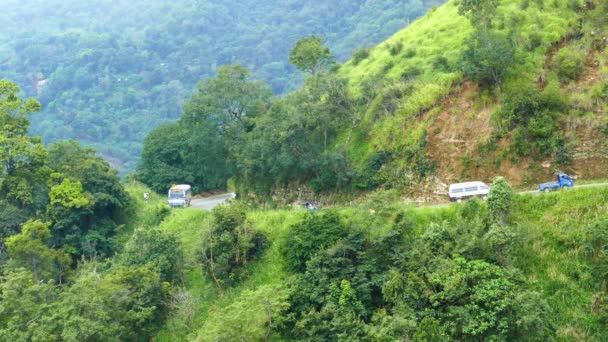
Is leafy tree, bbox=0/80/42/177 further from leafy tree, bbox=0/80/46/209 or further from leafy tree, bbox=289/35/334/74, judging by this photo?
leafy tree, bbox=289/35/334/74

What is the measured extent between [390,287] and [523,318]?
442cm

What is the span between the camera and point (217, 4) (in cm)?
10531

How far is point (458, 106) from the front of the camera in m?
28.5

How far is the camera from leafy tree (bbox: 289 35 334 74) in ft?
117

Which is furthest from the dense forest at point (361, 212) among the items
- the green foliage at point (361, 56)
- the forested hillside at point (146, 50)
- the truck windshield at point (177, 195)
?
the forested hillside at point (146, 50)

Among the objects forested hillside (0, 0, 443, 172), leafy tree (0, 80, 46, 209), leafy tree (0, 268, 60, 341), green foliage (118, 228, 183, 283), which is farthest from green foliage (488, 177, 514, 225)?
forested hillside (0, 0, 443, 172)

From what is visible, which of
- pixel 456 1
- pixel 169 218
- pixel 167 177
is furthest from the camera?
pixel 167 177

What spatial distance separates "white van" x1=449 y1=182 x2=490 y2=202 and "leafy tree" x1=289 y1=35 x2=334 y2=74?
42.7ft

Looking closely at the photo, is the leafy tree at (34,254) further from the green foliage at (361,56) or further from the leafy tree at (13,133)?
the green foliage at (361,56)

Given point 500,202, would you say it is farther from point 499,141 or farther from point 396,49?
point 396,49

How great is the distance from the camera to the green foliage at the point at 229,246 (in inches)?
1004

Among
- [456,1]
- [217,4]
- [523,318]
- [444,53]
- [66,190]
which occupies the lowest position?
[523,318]

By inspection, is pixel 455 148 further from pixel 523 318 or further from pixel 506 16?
pixel 523 318

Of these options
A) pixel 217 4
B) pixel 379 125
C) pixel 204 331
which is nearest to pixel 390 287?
pixel 204 331
